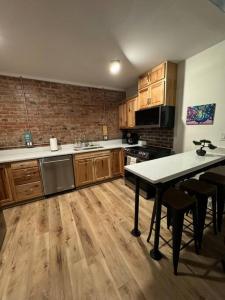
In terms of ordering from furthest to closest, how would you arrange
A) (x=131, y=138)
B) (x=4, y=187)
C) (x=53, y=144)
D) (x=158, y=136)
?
(x=131, y=138) < (x=158, y=136) < (x=53, y=144) < (x=4, y=187)

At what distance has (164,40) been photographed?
1892mm

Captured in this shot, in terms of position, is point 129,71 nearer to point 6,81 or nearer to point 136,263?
point 6,81

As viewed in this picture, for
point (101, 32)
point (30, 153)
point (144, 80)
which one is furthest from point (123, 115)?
point (30, 153)

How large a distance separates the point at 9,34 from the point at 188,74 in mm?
2772

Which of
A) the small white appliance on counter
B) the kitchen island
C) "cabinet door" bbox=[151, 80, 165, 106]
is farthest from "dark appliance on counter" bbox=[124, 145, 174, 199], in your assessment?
the small white appliance on counter

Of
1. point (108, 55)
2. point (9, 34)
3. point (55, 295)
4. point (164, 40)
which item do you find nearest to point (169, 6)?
point (164, 40)

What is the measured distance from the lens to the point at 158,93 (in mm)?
2691

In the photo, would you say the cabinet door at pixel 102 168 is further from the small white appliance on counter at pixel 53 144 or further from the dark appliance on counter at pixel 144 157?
the small white appliance on counter at pixel 53 144

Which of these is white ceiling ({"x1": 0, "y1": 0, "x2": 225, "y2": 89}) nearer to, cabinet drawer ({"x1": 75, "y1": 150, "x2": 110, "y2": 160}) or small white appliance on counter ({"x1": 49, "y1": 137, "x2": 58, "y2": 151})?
small white appliance on counter ({"x1": 49, "y1": 137, "x2": 58, "y2": 151})

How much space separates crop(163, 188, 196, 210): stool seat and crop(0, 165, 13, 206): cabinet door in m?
2.69

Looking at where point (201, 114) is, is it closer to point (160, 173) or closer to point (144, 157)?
point (144, 157)

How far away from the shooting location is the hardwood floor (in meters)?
1.22

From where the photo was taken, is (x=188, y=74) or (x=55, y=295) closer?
(x=55, y=295)

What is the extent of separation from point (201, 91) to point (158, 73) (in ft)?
2.84
